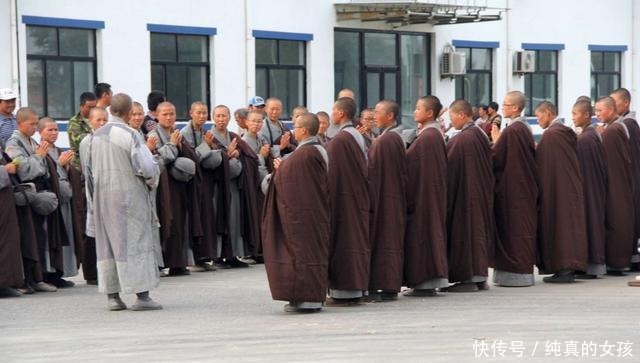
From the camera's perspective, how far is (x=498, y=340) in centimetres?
947

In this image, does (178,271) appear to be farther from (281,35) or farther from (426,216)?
(281,35)

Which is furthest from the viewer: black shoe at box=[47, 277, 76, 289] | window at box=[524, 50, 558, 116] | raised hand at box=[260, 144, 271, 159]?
window at box=[524, 50, 558, 116]

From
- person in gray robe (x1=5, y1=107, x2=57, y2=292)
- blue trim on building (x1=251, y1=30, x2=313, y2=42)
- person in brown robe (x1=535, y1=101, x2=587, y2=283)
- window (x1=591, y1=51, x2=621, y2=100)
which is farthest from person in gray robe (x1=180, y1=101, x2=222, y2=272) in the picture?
window (x1=591, y1=51, x2=621, y2=100)

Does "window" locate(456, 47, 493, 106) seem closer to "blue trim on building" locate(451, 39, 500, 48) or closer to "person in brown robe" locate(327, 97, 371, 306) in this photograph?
"blue trim on building" locate(451, 39, 500, 48)

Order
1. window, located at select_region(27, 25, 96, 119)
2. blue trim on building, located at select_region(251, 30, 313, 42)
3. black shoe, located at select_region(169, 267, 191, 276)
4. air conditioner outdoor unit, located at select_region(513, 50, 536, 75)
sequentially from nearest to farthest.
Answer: black shoe, located at select_region(169, 267, 191, 276) < window, located at select_region(27, 25, 96, 119) < blue trim on building, located at select_region(251, 30, 313, 42) < air conditioner outdoor unit, located at select_region(513, 50, 536, 75)

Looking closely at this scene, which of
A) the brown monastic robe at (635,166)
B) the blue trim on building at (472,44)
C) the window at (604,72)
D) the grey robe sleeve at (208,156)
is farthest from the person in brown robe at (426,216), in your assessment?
the window at (604,72)

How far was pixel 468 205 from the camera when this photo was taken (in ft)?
41.1

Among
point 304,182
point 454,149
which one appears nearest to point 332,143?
point 304,182

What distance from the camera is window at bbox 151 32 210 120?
72.4 feet

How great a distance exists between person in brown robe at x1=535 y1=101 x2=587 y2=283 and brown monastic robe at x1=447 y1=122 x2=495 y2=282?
925mm

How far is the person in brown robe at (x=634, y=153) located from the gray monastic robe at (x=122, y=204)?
238 inches

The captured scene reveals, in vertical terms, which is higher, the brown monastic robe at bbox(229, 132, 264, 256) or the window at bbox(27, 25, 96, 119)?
the window at bbox(27, 25, 96, 119)

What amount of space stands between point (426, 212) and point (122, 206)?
9.80ft

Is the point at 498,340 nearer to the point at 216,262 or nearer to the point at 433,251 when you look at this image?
the point at 433,251
